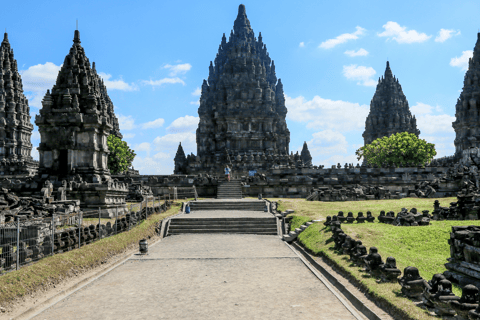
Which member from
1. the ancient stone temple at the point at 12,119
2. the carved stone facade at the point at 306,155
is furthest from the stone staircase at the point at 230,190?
the carved stone facade at the point at 306,155

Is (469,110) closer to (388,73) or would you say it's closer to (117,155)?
(388,73)

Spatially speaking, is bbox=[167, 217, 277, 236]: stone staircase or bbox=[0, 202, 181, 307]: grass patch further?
bbox=[167, 217, 277, 236]: stone staircase

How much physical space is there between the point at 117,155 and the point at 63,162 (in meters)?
32.0

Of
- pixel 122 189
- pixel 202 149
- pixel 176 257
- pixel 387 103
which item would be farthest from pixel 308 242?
pixel 387 103

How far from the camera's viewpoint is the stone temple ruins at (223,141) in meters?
27.8

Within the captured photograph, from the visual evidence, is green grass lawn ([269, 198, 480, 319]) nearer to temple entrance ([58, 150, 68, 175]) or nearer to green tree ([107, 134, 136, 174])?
temple entrance ([58, 150, 68, 175])

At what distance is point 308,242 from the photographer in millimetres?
15453

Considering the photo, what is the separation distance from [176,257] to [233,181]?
2442 centimetres

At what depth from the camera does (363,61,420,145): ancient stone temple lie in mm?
91375

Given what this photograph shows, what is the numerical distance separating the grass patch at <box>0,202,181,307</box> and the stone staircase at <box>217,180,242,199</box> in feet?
62.1

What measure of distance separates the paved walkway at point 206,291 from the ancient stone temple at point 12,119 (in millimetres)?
55098

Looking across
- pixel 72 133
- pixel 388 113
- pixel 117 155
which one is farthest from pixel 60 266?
pixel 388 113

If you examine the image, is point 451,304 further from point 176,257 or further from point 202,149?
point 202,149

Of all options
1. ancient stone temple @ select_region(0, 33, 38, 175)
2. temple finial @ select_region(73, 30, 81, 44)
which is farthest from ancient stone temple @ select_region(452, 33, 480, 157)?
ancient stone temple @ select_region(0, 33, 38, 175)
